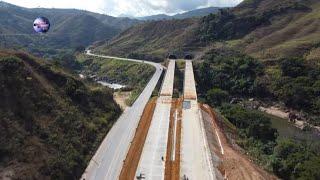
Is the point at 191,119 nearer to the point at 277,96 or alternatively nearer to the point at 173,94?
the point at 173,94

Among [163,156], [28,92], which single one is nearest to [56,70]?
[28,92]

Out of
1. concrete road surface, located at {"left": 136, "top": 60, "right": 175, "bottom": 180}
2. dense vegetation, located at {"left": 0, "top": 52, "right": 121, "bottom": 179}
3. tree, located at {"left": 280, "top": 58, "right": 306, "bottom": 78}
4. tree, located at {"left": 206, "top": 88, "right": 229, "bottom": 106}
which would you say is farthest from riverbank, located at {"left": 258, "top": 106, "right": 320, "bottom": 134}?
dense vegetation, located at {"left": 0, "top": 52, "right": 121, "bottom": 179}

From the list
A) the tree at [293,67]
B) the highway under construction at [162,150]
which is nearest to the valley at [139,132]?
the highway under construction at [162,150]

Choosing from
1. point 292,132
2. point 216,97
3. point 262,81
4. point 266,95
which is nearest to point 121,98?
point 216,97

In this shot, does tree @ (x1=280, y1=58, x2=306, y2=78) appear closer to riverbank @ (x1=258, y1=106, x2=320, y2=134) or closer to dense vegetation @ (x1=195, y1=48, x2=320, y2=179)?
dense vegetation @ (x1=195, y1=48, x2=320, y2=179)

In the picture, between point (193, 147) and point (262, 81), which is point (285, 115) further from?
point (193, 147)
